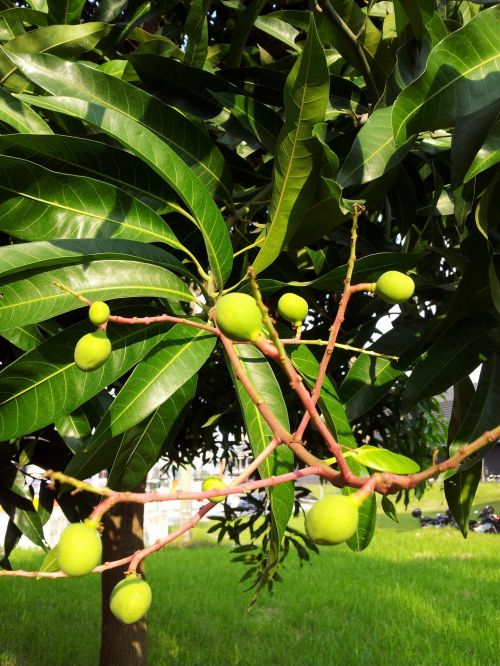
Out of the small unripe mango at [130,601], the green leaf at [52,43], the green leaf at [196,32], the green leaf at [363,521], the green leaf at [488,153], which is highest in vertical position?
the green leaf at [196,32]

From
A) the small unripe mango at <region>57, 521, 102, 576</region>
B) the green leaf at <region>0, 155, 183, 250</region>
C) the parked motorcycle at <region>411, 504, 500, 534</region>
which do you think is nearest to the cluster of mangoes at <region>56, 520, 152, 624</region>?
the small unripe mango at <region>57, 521, 102, 576</region>

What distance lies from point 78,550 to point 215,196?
811mm

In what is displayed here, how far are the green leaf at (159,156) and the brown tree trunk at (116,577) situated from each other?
8.18 feet

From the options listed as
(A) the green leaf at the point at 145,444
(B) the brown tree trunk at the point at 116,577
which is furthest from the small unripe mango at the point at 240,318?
(B) the brown tree trunk at the point at 116,577

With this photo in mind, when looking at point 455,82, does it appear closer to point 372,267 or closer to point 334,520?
point 372,267

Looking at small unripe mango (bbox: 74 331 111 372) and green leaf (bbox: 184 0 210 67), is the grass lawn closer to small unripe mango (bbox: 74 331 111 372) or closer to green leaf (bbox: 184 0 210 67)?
green leaf (bbox: 184 0 210 67)

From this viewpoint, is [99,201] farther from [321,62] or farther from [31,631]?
[31,631]

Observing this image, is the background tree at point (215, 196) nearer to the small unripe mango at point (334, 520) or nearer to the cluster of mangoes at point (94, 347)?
the cluster of mangoes at point (94, 347)

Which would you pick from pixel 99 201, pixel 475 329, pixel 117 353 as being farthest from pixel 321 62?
pixel 475 329

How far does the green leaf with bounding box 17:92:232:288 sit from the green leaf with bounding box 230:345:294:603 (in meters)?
0.16

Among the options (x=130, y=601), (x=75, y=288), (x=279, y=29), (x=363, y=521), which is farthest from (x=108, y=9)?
(x=130, y=601)

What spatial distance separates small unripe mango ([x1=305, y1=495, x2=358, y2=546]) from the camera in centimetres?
41

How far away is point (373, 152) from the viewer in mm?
812

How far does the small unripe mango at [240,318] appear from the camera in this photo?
1.59 ft
